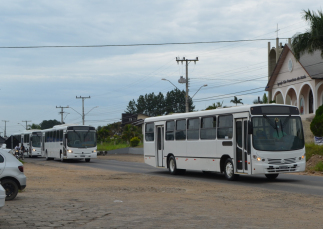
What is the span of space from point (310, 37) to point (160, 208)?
29159 millimetres

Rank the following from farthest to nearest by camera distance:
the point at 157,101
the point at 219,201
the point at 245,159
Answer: the point at 157,101 → the point at 245,159 → the point at 219,201

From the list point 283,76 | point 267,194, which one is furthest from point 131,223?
point 283,76

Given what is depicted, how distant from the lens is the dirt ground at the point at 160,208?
379 inches

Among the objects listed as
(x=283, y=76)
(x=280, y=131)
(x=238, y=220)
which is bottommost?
(x=238, y=220)

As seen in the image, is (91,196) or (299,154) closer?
(91,196)

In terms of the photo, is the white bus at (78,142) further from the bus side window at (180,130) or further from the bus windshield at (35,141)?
the bus side window at (180,130)

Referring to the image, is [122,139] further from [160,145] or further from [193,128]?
[193,128]

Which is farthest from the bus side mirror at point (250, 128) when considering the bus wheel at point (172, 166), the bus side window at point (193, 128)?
the bus wheel at point (172, 166)

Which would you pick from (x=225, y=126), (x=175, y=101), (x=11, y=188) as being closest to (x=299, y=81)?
(x=225, y=126)

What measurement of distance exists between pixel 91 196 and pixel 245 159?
22.7 ft

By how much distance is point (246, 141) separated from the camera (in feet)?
62.7

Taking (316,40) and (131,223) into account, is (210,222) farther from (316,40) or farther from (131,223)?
(316,40)

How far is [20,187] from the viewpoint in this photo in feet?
44.6

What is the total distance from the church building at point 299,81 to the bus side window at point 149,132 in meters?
25.4
